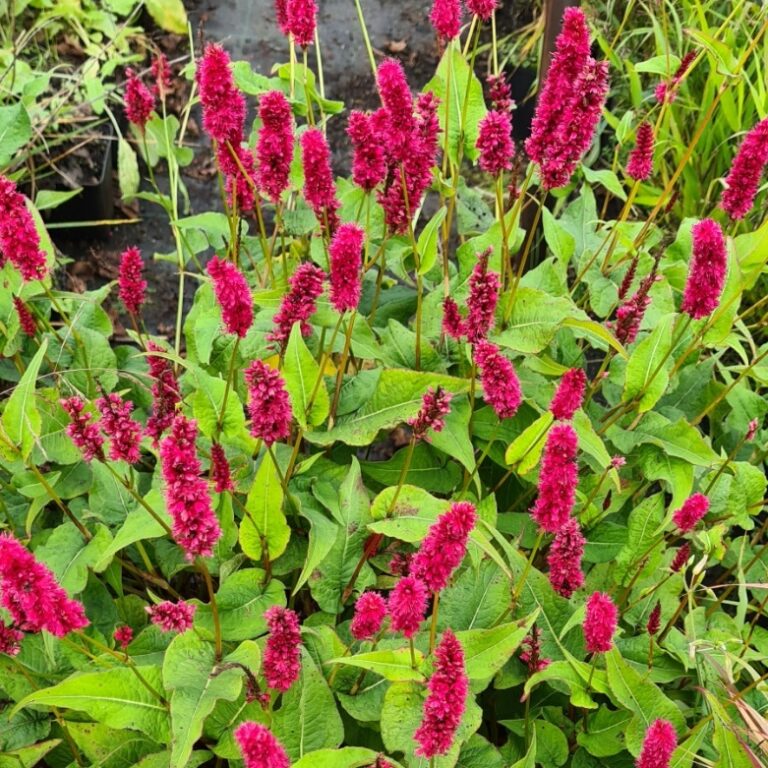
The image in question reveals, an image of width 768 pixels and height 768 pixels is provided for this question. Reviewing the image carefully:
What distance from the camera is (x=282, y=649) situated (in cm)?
157

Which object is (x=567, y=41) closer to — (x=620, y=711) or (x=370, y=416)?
(x=370, y=416)

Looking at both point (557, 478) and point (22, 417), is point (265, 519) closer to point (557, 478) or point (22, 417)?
point (22, 417)

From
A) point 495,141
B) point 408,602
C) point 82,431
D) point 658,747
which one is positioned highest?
point 495,141

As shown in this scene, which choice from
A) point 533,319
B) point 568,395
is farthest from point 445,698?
point 533,319

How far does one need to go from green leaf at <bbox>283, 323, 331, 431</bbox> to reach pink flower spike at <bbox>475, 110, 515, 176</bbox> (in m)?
0.53

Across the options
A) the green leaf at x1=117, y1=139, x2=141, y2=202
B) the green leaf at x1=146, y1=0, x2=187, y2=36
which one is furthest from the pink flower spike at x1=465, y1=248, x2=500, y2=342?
the green leaf at x1=146, y1=0, x2=187, y2=36

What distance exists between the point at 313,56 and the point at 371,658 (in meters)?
4.26

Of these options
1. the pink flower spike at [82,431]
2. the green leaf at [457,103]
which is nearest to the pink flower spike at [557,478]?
the pink flower spike at [82,431]

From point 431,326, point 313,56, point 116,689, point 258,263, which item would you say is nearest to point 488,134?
point 431,326

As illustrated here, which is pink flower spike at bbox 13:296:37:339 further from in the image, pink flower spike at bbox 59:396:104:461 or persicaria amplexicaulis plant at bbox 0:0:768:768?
pink flower spike at bbox 59:396:104:461

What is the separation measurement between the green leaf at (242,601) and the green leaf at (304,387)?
329 mm

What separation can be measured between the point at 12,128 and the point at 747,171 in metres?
1.87

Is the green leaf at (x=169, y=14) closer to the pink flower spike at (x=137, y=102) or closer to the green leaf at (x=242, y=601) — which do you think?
the pink flower spike at (x=137, y=102)

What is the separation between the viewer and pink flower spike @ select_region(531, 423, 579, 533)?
56.0 inches
